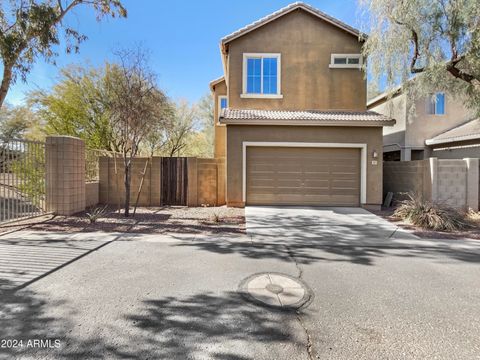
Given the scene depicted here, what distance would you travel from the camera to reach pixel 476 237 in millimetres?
7352

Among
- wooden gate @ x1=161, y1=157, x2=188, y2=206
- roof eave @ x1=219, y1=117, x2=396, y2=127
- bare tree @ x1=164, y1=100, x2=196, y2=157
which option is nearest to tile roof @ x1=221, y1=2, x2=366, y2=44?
roof eave @ x1=219, y1=117, x2=396, y2=127

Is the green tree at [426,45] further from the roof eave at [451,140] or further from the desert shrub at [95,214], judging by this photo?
the desert shrub at [95,214]

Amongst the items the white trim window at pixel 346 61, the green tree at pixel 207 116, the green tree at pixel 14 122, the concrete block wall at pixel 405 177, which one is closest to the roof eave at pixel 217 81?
the white trim window at pixel 346 61

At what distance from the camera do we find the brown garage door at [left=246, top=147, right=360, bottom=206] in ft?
37.4

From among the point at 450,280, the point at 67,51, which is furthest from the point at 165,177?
the point at 450,280

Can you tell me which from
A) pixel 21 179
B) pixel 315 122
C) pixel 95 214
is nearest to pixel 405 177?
pixel 315 122

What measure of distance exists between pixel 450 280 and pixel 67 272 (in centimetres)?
623

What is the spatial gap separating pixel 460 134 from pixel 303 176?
10.3 m

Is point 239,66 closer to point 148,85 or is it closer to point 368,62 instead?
point 148,85

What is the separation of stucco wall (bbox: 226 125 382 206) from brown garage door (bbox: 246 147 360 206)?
406 millimetres

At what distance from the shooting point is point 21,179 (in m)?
8.79

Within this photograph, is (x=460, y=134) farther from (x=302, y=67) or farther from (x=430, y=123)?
(x=302, y=67)

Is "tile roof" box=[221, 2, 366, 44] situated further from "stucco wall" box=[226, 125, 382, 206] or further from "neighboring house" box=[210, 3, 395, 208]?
"stucco wall" box=[226, 125, 382, 206]

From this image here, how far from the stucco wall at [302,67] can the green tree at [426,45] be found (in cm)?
164
